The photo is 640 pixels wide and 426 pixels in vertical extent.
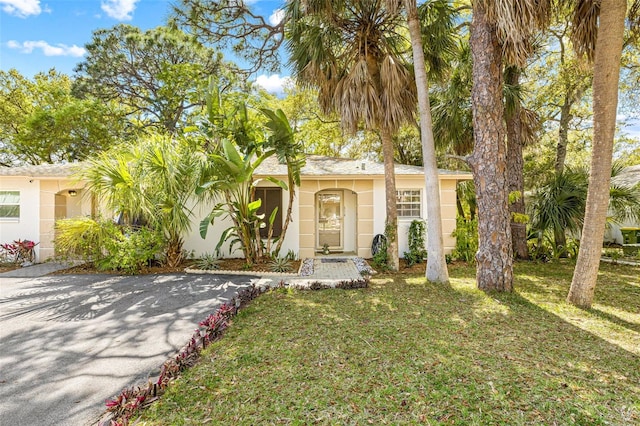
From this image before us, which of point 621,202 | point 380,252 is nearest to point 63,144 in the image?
point 380,252

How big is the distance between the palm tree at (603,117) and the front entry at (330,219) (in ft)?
28.0

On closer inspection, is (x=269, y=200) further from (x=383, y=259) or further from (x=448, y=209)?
(x=448, y=209)

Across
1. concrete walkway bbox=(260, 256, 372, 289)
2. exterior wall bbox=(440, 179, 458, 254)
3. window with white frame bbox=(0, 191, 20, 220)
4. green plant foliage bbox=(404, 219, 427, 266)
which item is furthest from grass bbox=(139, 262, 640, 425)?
window with white frame bbox=(0, 191, 20, 220)

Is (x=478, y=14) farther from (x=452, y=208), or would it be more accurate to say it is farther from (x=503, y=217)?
(x=452, y=208)

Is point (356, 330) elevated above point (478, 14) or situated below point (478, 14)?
below

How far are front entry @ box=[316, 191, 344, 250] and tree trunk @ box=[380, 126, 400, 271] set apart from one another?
3.89 meters

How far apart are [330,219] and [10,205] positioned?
12.3 m

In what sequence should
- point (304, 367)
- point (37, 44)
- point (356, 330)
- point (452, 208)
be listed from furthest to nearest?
point (37, 44) < point (452, 208) < point (356, 330) < point (304, 367)

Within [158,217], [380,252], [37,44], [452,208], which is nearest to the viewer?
[158,217]

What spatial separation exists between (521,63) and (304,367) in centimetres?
745

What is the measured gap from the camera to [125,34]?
55.6ft

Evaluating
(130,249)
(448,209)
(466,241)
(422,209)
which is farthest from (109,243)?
(466,241)

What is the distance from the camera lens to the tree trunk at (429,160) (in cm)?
734

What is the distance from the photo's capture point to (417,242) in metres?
10.6
